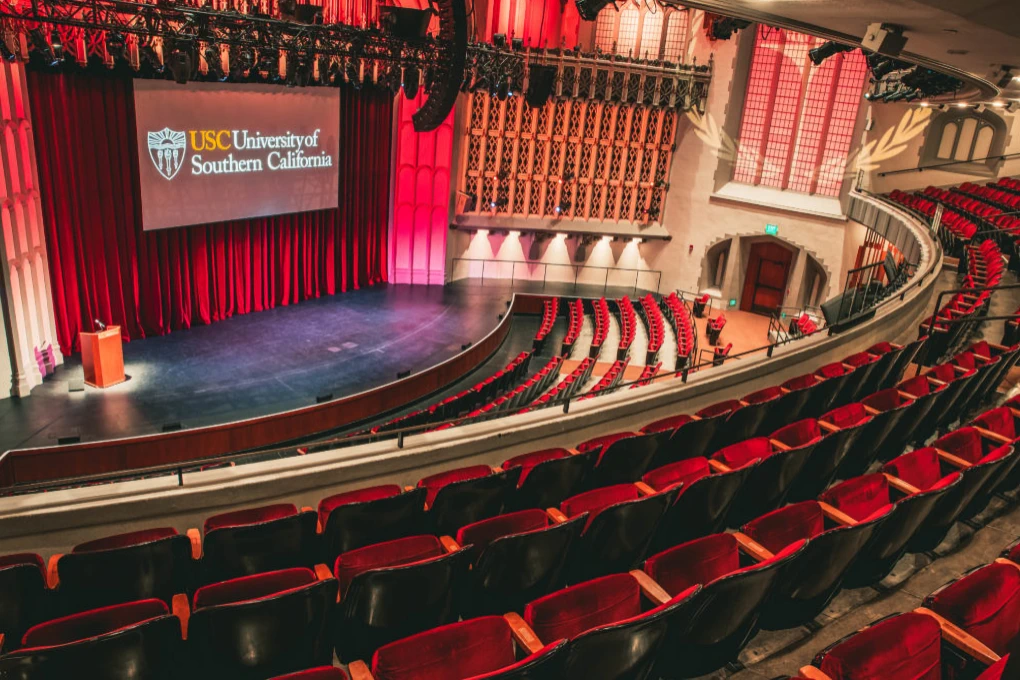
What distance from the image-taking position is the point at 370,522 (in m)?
3.16

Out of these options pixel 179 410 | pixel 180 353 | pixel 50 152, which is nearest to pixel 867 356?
pixel 179 410

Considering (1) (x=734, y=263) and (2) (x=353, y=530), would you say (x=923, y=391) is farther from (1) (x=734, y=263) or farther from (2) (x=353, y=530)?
(1) (x=734, y=263)

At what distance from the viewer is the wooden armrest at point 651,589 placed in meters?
2.58

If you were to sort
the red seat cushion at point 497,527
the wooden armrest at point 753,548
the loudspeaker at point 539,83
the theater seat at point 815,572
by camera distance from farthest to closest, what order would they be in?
the loudspeaker at point 539,83 < the red seat cushion at point 497,527 < the wooden armrest at point 753,548 < the theater seat at point 815,572

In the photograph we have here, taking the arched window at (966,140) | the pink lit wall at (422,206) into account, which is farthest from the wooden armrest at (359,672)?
the arched window at (966,140)

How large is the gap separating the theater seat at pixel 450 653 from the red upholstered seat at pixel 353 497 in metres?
1.20

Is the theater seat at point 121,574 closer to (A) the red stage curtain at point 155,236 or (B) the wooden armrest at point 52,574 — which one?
(B) the wooden armrest at point 52,574

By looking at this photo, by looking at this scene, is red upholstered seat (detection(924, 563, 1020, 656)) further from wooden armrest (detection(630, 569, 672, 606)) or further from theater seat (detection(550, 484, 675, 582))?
theater seat (detection(550, 484, 675, 582))

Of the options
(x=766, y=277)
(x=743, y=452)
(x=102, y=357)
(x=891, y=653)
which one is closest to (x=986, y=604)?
(x=891, y=653)

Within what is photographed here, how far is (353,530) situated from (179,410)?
21.1 feet

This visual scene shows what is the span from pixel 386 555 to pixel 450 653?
2.46ft

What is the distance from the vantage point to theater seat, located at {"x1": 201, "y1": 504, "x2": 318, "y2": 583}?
9.62 feet

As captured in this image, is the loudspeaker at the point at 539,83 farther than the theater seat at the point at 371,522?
Yes

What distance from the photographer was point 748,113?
1672 centimetres
